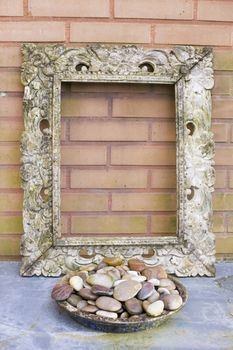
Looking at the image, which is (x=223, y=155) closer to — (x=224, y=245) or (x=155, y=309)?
(x=224, y=245)

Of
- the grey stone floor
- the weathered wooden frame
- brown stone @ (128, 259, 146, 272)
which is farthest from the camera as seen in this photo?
the weathered wooden frame

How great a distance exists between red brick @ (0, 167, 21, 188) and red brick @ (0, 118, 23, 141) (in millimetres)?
94

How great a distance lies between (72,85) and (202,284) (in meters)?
0.69

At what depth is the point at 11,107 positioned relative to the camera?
1286mm

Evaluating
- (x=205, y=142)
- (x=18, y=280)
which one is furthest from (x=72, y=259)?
(x=205, y=142)

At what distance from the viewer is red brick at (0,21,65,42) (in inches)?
49.5

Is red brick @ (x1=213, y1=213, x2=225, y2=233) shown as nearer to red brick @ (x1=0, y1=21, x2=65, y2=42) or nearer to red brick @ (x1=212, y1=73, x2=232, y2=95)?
red brick @ (x1=212, y1=73, x2=232, y2=95)

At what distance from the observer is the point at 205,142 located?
1.24 meters

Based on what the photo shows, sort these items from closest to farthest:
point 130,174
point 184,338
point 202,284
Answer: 1. point 184,338
2. point 202,284
3. point 130,174

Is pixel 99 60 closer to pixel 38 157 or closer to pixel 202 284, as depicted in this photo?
pixel 38 157

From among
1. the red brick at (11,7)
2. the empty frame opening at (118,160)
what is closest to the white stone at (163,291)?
the empty frame opening at (118,160)

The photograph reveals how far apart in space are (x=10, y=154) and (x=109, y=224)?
37 centimetres

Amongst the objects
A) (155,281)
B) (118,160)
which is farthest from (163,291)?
(118,160)

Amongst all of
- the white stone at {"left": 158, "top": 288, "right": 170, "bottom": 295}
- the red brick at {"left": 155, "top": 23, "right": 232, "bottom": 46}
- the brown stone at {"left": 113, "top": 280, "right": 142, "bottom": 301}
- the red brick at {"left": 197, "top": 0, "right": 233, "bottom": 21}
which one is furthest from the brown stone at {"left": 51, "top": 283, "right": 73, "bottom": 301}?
the red brick at {"left": 197, "top": 0, "right": 233, "bottom": 21}
